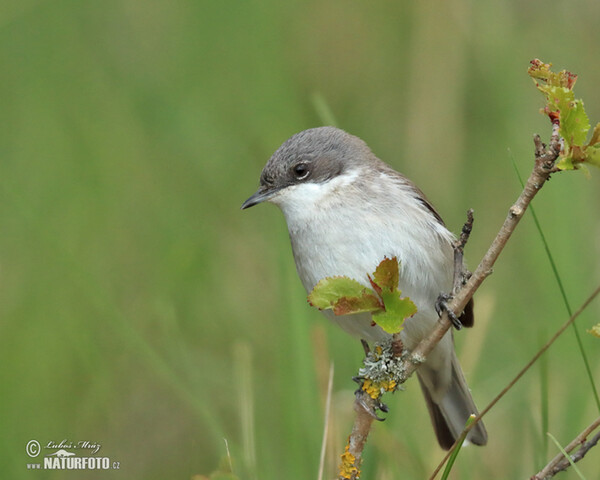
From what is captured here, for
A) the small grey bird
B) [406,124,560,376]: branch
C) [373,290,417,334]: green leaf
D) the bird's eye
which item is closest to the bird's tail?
the small grey bird

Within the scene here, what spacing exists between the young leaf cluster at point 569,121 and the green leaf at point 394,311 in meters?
0.56

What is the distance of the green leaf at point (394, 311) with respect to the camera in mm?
2500

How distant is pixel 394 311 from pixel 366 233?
4.62 feet

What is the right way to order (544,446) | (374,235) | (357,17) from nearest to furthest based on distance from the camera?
(544,446)
(374,235)
(357,17)

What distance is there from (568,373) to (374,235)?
1.76 m

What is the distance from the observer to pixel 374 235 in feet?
12.8

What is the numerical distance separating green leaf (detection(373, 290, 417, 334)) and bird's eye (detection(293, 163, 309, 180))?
1.89 metres

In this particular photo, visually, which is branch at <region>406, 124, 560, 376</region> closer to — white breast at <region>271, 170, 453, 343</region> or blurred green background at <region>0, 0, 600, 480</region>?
white breast at <region>271, 170, 453, 343</region>

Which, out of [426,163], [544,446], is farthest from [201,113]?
[544,446]

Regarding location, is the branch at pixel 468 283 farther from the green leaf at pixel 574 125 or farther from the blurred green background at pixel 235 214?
the blurred green background at pixel 235 214

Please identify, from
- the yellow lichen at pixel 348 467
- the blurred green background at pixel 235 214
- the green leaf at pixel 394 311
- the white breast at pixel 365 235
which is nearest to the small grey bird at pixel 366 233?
the white breast at pixel 365 235

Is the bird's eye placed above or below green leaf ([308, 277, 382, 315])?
above

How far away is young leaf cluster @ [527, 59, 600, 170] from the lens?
2.30m

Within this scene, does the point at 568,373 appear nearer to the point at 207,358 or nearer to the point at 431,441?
the point at 431,441
